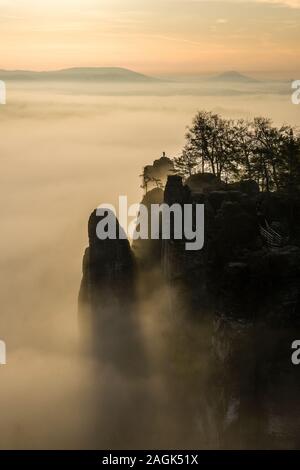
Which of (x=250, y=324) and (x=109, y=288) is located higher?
(x=109, y=288)

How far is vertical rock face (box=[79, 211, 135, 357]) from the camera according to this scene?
68.2 meters

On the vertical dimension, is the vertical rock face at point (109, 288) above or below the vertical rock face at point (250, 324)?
above

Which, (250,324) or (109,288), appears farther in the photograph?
(109,288)

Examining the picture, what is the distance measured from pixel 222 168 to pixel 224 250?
2181 cm

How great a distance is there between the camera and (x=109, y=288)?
227ft

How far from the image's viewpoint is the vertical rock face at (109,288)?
68.2 metres

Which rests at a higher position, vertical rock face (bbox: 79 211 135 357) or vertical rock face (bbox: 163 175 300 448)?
vertical rock face (bbox: 79 211 135 357)

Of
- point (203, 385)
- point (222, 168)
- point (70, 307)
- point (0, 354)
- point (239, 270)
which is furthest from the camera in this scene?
point (70, 307)

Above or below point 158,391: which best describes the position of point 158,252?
above

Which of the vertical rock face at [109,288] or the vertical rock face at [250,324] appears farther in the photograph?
the vertical rock face at [109,288]

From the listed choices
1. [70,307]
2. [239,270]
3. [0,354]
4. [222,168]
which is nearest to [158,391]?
[239,270]

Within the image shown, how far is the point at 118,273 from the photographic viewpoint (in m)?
68.8

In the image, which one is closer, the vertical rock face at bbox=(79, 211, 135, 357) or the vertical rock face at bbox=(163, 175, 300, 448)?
the vertical rock face at bbox=(163, 175, 300, 448)
